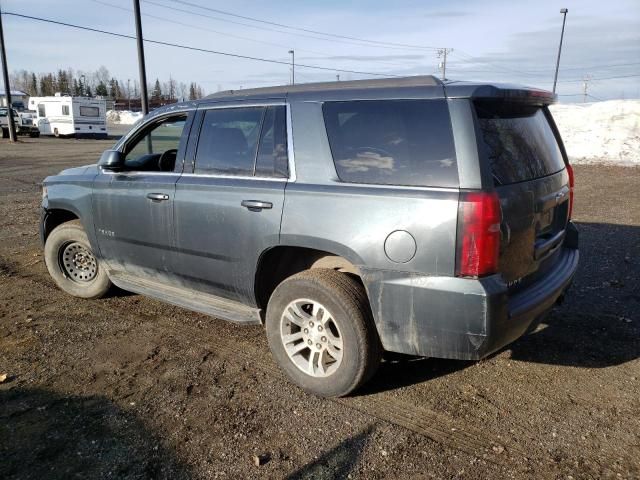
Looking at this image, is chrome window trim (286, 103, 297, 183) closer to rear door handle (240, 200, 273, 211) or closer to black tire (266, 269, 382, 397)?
rear door handle (240, 200, 273, 211)

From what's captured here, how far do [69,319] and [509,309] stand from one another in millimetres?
3754

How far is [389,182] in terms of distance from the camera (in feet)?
10.0

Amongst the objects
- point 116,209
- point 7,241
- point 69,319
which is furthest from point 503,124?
point 7,241

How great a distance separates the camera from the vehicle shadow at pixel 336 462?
2672mm

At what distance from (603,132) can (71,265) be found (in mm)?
20502

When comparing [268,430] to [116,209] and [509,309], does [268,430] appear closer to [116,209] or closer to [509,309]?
[509,309]

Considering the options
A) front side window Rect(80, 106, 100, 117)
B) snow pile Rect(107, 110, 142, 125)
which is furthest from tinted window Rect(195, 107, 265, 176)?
snow pile Rect(107, 110, 142, 125)

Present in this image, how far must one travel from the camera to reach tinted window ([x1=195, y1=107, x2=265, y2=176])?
3.77m

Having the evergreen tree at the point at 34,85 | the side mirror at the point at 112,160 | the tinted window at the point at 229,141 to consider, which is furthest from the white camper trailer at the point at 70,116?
the evergreen tree at the point at 34,85

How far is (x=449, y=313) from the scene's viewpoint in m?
2.85

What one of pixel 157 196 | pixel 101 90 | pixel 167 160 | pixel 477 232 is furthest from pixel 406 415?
pixel 101 90

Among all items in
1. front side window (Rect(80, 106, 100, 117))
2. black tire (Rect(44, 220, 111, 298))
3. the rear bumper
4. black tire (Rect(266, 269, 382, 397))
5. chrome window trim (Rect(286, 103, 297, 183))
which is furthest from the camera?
front side window (Rect(80, 106, 100, 117))

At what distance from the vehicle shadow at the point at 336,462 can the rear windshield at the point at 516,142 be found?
1.65 m

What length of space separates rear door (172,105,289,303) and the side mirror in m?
0.79
